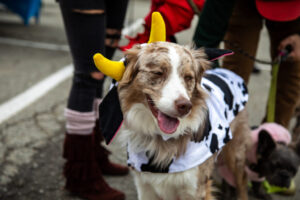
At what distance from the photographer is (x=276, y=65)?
283 cm

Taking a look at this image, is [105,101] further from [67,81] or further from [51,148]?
[67,81]

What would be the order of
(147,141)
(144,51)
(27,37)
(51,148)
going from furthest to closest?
(27,37) < (51,148) < (147,141) < (144,51)

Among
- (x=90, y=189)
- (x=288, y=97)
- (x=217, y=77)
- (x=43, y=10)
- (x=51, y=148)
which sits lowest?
(x=43, y=10)

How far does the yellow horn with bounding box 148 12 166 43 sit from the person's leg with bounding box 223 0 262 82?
3.29 feet

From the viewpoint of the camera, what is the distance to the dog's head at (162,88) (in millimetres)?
1842

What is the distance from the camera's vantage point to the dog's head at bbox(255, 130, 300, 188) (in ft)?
8.84

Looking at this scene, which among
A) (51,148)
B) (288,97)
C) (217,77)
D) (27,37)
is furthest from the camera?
(27,37)

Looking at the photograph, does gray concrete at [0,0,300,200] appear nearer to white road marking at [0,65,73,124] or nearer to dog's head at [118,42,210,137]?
white road marking at [0,65,73,124]

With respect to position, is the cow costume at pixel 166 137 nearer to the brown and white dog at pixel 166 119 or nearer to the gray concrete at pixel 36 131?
the brown and white dog at pixel 166 119

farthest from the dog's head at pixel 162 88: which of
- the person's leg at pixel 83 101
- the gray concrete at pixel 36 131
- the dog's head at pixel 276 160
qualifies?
the gray concrete at pixel 36 131

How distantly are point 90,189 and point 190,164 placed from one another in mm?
1061

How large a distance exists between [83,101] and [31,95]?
2.43 meters

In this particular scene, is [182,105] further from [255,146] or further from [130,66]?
[255,146]

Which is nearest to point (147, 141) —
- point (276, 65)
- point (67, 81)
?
point (276, 65)
